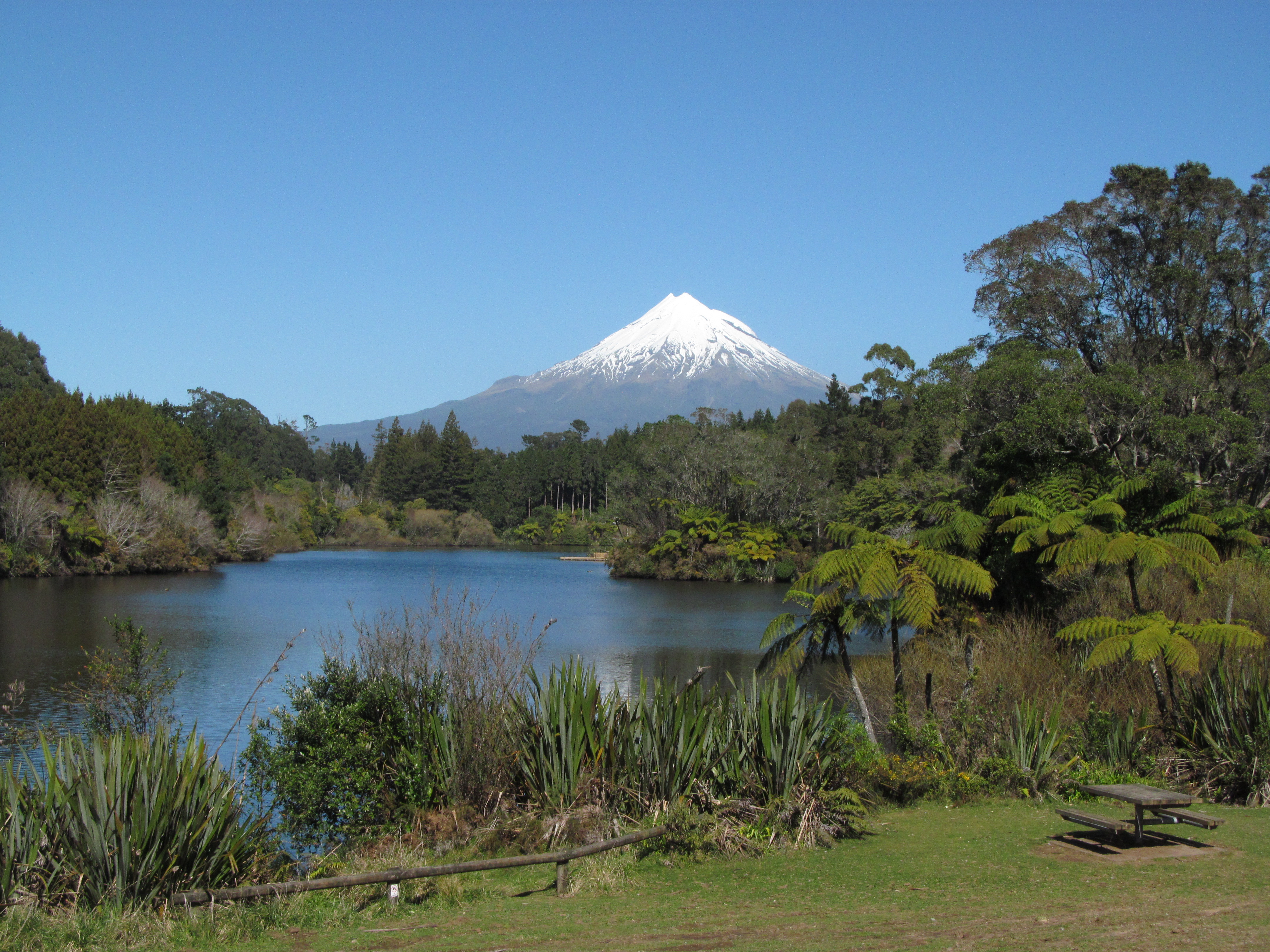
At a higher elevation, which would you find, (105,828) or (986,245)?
(986,245)

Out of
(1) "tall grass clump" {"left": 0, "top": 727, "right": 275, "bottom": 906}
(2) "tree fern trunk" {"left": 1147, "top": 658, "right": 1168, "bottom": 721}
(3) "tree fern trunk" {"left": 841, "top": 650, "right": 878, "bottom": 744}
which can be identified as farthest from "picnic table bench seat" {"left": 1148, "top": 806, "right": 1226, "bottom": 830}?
(1) "tall grass clump" {"left": 0, "top": 727, "right": 275, "bottom": 906}

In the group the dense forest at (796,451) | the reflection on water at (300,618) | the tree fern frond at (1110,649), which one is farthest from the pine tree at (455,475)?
the tree fern frond at (1110,649)

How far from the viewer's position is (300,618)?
33.3 meters

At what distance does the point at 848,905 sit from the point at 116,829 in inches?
182

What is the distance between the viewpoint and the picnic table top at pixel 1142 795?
7.16m

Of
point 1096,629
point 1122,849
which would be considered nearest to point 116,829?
point 1122,849

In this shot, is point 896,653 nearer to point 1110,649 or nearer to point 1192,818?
point 1110,649

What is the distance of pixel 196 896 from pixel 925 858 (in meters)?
5.10

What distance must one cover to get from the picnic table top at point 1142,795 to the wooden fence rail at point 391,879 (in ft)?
11.9

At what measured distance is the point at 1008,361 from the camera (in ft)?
66.4

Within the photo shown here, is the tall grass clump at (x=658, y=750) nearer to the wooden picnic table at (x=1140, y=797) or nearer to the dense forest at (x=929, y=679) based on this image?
the dense forest at (x=929, y=679)

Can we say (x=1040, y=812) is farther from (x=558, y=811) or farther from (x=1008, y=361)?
(x=1008, y=361)

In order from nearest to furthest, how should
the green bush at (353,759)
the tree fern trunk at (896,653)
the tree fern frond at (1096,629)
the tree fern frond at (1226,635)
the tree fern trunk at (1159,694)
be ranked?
the green bush at (353,759), the tree fern frond at (1226,635), the tree fern trunk at (1159,694), the tree fern frond at (1096,629), the tree fern trunk at (896,653)

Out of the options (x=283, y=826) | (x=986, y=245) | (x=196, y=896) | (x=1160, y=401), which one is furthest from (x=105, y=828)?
(x=986, y=245)
